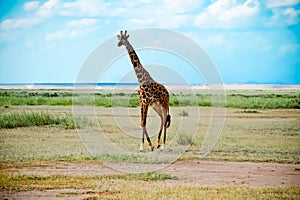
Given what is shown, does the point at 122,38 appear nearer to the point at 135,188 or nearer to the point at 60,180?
the point at 60,180

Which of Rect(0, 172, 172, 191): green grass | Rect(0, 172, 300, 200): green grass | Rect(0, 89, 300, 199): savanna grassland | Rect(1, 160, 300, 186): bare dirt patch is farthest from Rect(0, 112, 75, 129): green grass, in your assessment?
Rect(0, 172, 300, 200): green grass

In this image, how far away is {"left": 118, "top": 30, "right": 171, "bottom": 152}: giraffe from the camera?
35.8 feet

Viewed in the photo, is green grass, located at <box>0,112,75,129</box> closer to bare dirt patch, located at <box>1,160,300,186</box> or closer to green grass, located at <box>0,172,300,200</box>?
bare dirt patch, located at <box>1,160,300,186</box>

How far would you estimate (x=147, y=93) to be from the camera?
10.9 meters

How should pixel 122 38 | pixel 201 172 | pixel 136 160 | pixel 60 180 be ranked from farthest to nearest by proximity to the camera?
pixel 122 38 → pixel 136 160 → pixel 201 172 → pixel 60 180

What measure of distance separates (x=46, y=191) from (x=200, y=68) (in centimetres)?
354

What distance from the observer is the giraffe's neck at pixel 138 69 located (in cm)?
1107

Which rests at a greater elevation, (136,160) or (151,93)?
(151,93)

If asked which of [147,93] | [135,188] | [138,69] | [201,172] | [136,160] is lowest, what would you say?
[135,188]

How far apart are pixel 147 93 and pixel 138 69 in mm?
586

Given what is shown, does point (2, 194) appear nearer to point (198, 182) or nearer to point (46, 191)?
point (46, 191)

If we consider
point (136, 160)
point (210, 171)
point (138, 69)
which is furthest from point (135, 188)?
point (138, 69)

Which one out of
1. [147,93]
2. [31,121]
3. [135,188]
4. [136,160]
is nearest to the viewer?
[135,188]

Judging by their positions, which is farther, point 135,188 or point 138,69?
point 138,69
